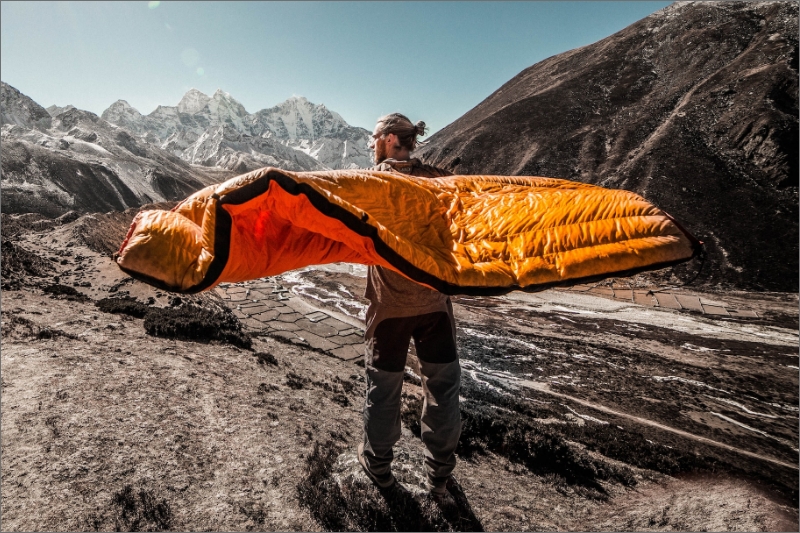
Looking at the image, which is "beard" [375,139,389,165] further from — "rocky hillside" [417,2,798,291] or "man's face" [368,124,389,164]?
"rocky hillside" [417,2,798,291]

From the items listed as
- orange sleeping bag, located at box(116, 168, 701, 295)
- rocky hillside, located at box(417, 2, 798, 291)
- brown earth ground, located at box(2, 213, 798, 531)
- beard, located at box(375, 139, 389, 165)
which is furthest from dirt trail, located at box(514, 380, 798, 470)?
rocky hillside, located at box(417, 2, 798, 291)

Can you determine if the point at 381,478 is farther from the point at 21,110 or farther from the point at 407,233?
the point at 21,110

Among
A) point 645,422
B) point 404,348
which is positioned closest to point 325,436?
point 404,348

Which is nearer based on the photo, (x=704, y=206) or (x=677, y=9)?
(x=704, y=206)

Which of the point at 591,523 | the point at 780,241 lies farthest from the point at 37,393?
the point at 780,241

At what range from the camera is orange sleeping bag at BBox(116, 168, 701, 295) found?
1.94 m

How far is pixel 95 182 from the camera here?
4284 centimetres

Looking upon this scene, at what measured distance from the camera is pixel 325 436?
3.86 metres

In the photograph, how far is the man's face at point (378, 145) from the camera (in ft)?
8.90

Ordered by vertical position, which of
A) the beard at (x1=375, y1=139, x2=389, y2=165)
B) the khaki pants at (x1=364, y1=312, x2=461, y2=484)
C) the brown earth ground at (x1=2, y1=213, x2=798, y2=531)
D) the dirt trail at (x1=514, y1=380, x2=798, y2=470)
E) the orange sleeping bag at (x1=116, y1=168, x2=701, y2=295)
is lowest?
the dirt trail at (x1=514, y1=380, x2=798, y2=470)

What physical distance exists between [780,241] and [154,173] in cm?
7349

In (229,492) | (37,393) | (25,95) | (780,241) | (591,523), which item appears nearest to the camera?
(229,492)

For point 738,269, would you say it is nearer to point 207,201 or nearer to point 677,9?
point 207,201

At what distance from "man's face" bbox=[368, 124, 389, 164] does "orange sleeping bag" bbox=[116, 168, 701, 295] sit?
0.37 meters
